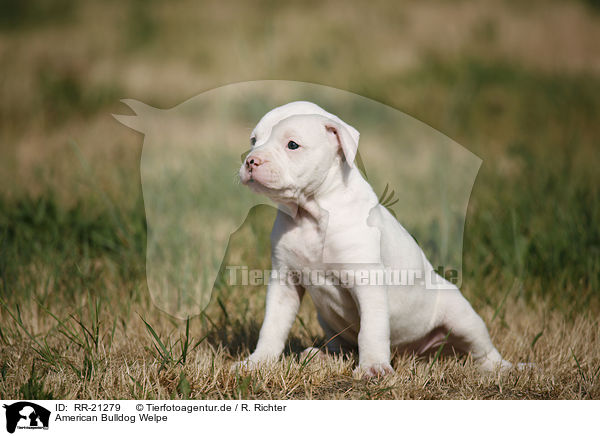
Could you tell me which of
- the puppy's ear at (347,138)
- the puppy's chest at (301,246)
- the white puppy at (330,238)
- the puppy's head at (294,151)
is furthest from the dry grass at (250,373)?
the puppy's ear at (347,138)

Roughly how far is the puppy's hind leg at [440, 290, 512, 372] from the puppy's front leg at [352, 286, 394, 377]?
596 mm

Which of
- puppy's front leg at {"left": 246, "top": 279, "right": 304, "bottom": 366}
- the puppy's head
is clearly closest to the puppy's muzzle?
the puppy's head

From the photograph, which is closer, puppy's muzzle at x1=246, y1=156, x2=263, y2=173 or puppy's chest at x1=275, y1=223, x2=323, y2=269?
puppy's muzzle at x1=246, y1=156, x2=263, y2=173

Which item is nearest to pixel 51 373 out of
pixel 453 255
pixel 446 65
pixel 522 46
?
pixel 453 255

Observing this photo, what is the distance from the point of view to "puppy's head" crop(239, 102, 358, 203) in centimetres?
262

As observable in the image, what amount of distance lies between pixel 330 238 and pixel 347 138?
43 cm

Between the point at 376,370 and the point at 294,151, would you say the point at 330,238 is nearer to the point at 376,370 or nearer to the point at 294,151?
the point at 294,151

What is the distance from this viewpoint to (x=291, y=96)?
3.51m

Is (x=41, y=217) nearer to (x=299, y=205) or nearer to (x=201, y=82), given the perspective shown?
(x=299, y=205)

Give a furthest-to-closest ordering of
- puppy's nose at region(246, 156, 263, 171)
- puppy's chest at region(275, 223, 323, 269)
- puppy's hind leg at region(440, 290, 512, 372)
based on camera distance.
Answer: puppy's hind leg at region(440, 290, 512, 372) → puppy's chest at region(275, 223, 323, 269) → puppy's nose at region(246, 156, 263, 171)

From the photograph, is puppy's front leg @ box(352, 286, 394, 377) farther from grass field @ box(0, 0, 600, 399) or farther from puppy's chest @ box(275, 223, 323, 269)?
puppy's chest @ box(275, 223, 323, 269)

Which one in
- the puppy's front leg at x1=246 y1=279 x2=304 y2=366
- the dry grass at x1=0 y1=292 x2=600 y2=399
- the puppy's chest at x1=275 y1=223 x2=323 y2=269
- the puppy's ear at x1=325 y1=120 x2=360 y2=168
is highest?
the puppy's ear at x1=325 y1=120 x2=360 y2=168

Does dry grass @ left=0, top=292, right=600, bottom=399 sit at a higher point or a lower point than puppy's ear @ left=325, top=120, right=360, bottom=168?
lower
